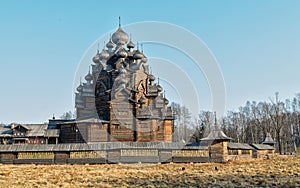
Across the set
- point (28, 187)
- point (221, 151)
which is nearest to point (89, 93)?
point (221, 151)

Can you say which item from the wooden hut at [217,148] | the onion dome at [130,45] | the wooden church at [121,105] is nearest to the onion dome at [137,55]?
the wooden church at [121,105]

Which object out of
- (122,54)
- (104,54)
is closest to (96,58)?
(104,54)

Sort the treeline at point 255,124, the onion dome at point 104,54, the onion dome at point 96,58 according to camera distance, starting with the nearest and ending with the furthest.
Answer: the onion dome at point 104,54, the onion dome at point 96,58, the treeline at point 255,124

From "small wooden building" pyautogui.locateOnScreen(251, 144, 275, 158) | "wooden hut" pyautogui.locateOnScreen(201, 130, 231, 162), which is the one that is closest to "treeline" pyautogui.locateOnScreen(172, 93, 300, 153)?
"small wooden building" pyautogui.locateOnScreen(251, 144, 275, 158)

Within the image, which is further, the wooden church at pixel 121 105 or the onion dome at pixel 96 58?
the onion dome at pixel 96 58

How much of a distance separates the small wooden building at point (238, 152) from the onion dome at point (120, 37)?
1867cm

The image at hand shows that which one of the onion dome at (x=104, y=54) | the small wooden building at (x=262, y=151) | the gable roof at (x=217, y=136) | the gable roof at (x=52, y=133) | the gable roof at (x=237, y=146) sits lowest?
the small wooden building at (x=262, y=151)

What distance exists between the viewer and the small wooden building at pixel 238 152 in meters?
34.9

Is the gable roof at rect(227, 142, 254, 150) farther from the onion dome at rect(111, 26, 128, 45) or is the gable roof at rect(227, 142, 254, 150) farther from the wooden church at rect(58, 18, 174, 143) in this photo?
the onion dome at rect(111, 26, 128, 45)

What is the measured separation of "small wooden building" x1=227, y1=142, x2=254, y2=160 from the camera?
34.9 metres

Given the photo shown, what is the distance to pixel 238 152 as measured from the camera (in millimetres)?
36312

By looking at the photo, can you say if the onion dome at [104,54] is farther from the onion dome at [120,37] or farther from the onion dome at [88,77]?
the onion dome at [88,77]

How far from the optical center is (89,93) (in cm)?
4028

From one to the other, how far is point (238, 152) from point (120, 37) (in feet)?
67.3
